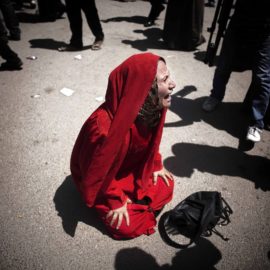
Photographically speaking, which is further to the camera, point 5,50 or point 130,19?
point 130,19

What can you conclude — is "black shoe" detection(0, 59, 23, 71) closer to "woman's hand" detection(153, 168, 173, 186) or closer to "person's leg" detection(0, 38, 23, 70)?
"person's leg" detection(0, 38, 23, 70)

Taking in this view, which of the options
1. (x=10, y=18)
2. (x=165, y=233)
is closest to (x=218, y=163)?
(x=165, y=233)

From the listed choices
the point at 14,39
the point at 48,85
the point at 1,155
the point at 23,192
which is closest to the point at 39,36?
the point at 14,39

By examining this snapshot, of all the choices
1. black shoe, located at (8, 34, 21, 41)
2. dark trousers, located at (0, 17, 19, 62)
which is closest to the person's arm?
dark trousers, located at (0, 17, 19, 62)

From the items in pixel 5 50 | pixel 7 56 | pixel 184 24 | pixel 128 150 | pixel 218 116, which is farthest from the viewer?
pixel 184 24

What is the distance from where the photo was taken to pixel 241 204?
2.61 meters

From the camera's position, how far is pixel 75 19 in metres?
5.09

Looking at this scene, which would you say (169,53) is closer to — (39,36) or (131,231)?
(39,36)

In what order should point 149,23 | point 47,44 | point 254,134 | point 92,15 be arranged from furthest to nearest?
point 149,23, point 47,44, point 92,15, point 254,134

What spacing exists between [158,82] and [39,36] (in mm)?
5769

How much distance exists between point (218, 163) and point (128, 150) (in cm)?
159

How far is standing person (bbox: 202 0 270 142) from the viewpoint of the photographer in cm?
282

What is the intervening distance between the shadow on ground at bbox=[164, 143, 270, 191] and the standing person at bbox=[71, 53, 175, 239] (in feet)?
1.81

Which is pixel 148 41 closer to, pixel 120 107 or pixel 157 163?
pixel 157 163
